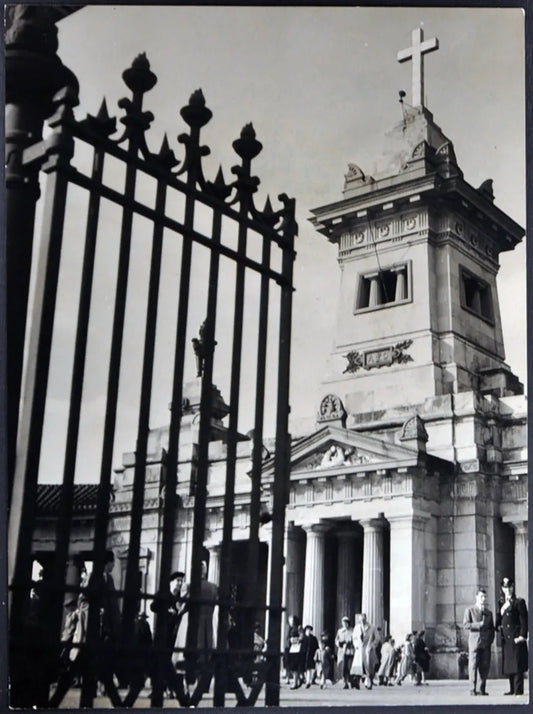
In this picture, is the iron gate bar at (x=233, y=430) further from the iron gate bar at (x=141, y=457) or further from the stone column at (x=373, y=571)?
the stone column at (x=373, y=571)

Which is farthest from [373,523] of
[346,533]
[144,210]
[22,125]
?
[22,125]

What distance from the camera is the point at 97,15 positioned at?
4.70m

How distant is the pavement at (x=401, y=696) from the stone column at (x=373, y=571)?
0.93 metres

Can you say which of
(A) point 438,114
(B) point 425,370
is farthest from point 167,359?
(B) point 425,370

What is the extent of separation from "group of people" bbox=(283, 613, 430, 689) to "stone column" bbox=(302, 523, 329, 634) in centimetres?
11

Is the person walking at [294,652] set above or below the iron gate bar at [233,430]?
below

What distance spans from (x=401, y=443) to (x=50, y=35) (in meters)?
5.29

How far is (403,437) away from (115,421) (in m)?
5.04

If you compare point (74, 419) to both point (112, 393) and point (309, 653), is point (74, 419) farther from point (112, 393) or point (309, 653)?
point (309, 653)

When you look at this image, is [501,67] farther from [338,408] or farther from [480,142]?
[338,408]

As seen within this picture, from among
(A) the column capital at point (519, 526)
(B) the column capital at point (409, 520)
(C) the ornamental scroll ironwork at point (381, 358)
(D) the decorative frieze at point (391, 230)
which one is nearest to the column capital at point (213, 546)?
(B) the column capital at point (409, 520)

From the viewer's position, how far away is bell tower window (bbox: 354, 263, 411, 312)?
7.10 metres

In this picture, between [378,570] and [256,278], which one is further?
[378,570]

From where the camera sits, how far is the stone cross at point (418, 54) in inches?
201
